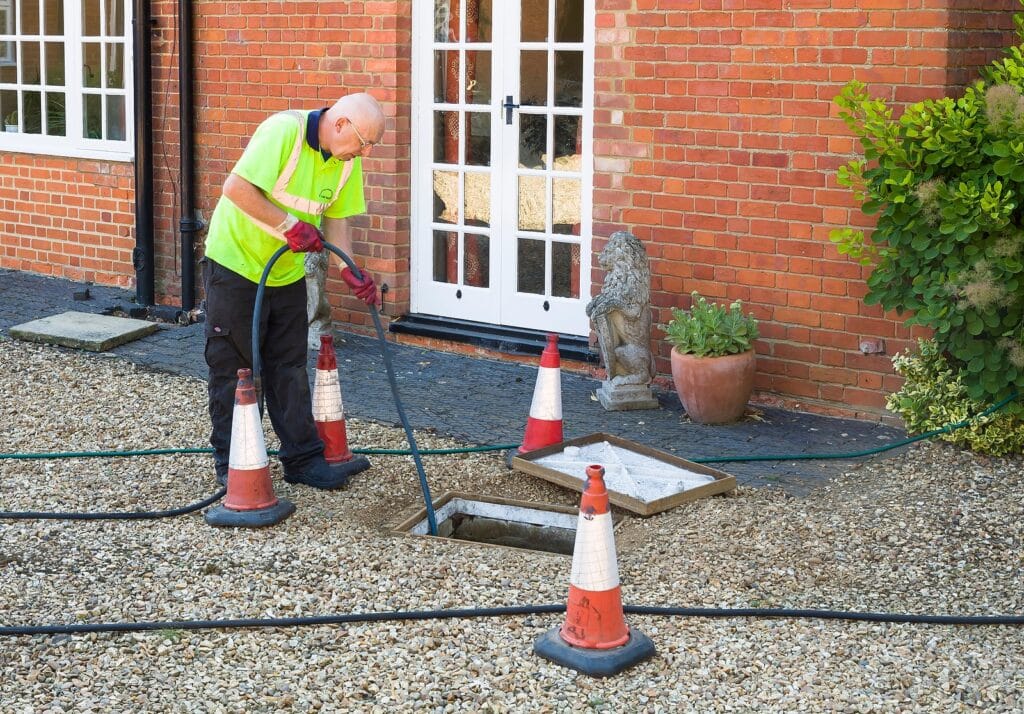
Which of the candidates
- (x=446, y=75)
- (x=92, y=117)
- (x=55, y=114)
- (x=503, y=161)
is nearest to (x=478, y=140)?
(x=503, y=161)

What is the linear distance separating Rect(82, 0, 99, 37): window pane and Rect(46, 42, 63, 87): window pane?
0.35m

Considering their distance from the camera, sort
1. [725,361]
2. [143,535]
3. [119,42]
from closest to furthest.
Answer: [143,535] → [725,361] → [119,42]

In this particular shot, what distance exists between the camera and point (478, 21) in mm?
8977

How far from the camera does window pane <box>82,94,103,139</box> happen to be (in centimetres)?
1111

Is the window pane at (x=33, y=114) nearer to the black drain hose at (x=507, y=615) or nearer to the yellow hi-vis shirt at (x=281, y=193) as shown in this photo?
the yellow hi-vis shirt at (x=281, y=193)

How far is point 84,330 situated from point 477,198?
2806mm

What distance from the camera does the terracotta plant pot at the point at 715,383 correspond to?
7.39 m

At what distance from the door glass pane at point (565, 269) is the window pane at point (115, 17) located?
14.1 feet

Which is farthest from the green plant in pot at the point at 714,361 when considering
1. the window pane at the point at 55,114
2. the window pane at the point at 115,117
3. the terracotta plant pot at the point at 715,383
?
the window pane at the point at 55,114

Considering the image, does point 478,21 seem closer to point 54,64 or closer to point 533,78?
point 533,78

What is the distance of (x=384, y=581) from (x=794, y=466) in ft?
8.08

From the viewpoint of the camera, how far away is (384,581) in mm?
5176

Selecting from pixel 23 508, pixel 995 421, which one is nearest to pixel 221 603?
pixel 23 508

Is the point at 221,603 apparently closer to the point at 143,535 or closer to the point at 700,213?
the point at 143,535
